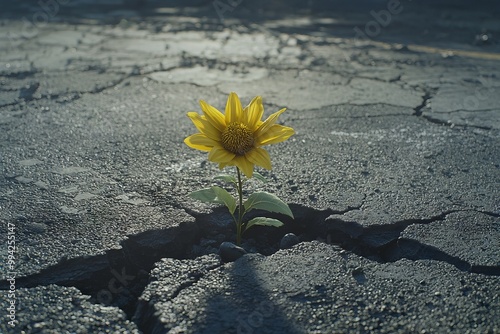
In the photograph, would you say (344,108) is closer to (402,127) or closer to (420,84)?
(402,127)

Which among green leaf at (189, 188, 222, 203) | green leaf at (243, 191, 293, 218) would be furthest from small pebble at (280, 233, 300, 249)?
green leaf at (189, 188, 222, 203)

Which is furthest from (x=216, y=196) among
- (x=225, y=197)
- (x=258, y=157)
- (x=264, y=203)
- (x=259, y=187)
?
(x=259, y=187)

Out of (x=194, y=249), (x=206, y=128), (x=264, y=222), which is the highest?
Result: (x=206, y=128)

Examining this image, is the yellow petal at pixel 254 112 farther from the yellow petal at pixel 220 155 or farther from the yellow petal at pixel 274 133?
the yellow petal at pixel 220 155

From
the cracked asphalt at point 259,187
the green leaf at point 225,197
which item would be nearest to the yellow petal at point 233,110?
the green leaf at point 225,197

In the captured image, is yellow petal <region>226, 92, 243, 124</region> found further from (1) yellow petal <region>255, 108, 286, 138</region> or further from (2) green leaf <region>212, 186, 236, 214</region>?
(2) green leaf <region>212, 186, 236, 214</region>

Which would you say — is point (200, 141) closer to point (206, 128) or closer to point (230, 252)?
point (206, 128)
